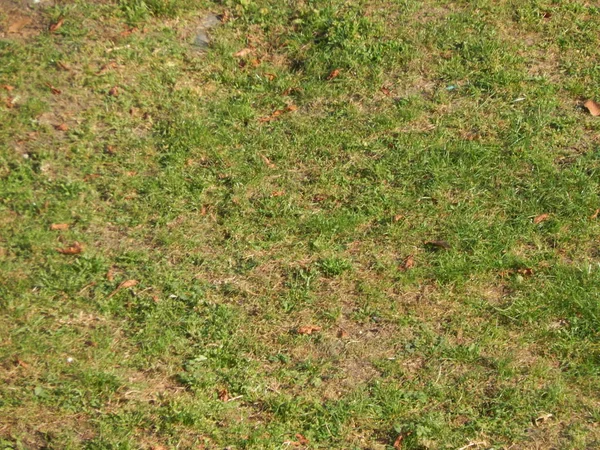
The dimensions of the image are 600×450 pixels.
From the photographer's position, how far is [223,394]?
480 cm

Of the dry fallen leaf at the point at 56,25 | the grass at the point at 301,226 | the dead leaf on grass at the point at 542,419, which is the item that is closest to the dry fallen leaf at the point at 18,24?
the grass at the point at 301,226

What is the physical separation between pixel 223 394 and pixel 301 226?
132 centimetres

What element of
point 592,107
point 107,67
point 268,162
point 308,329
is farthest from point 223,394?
point 592,107

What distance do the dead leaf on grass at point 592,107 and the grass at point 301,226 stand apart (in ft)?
0.37

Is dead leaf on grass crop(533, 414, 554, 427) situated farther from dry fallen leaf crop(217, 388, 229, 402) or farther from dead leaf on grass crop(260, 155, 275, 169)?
dead leaf on grass crop(260, 155, 275, 169)

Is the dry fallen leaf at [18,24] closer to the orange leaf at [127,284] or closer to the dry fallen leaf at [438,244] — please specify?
the orange leaf at [127,284]

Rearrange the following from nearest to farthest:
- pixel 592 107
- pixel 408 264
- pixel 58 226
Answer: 1. pixel 408 264
2. pixel 58 226
3. pixel 592 107

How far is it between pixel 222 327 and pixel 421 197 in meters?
1.59

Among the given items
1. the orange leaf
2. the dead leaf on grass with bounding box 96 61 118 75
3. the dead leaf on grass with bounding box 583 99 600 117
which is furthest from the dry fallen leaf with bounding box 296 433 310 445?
the dead leaf on grass with bounding box 96 61 118 75

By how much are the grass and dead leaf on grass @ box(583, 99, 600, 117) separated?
11 centimetres

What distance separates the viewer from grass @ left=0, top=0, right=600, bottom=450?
4734mm

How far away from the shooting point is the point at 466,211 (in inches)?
226

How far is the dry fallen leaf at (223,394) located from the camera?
15.7ft

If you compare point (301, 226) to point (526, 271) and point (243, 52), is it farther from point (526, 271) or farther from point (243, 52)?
point (243, 52)
